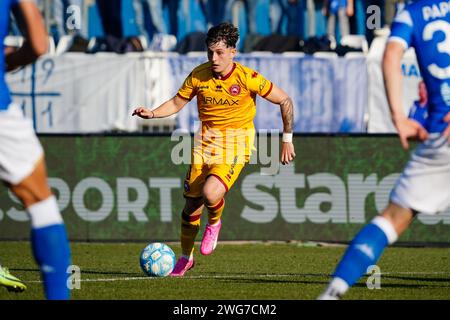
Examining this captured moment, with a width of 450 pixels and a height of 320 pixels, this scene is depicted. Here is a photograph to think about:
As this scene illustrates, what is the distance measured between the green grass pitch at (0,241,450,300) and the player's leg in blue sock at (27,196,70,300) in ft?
6.91

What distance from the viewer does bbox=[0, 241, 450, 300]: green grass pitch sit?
9.46m

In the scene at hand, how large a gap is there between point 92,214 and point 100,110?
15.2 feet

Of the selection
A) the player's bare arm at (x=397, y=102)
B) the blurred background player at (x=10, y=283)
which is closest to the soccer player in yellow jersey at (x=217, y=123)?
the blurred background player at (x=10, y=283)

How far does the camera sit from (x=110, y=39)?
21.5 m

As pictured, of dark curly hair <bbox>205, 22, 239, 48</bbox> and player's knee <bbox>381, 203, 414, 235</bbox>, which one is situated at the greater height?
dark curly hair <bbox>205, 22, 239, 48</bbox>

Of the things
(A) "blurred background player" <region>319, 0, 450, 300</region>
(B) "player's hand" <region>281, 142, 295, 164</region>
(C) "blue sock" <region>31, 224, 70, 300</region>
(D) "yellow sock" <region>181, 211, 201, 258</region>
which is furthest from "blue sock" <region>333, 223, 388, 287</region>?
(D) "yellow sock" <region>181, 211, 201, 258</region>

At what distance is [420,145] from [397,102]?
0.48 metres

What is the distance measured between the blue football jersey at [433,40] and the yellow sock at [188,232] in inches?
174

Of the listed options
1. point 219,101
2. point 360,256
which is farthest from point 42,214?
point 219,101

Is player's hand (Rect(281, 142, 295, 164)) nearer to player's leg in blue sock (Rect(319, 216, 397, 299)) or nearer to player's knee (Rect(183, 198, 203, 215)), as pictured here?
player's knee (Rect(183, 198, 203, 215))
